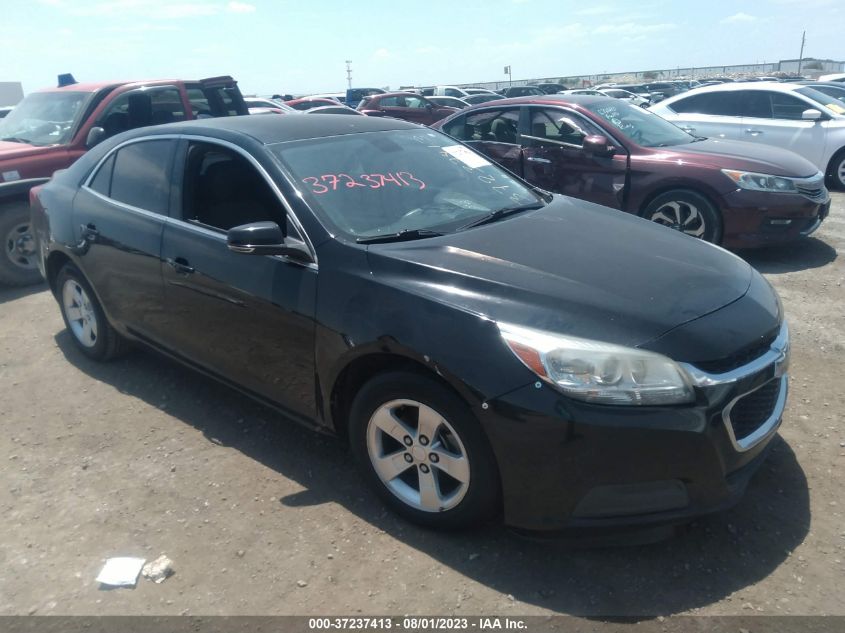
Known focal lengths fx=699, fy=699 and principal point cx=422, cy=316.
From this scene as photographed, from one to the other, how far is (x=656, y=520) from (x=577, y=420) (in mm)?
485

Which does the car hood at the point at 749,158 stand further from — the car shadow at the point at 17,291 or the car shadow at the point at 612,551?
the car shadow at the point at 17,291

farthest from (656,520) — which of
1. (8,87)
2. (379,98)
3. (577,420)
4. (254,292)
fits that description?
(8,87)

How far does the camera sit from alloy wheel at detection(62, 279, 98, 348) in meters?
4.73

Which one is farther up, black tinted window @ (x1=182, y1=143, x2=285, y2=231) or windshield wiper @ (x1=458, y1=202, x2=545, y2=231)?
black tinted window @ (x1=182, y1=143, x2=285, y2=231)

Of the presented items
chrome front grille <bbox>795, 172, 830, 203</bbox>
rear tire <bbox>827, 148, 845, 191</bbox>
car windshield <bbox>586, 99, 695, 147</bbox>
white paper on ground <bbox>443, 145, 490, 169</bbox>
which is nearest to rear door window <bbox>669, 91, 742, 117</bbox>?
rear tire <bbox>827, 148, 845, 191</bbox>

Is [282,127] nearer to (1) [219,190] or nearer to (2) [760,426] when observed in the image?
(1) [219,190]

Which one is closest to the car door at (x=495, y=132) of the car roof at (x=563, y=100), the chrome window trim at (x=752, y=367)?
the car roof at (x=563, y=100)

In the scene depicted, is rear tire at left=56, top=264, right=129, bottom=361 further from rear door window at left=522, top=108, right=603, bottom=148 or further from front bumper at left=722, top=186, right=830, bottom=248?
front bumper at left=722, top=186, right=830, bottom=248

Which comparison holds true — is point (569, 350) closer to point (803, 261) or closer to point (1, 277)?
point (803, 261)

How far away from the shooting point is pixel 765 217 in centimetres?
641

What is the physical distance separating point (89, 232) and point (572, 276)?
3.15 meters

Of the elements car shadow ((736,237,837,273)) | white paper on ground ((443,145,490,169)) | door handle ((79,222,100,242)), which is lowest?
car shadow ((736,237,837,273))

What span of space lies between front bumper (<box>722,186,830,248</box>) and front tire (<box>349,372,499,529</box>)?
473 centimetres

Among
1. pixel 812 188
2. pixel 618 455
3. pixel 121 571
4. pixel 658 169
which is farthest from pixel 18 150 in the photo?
pixel 812 188
